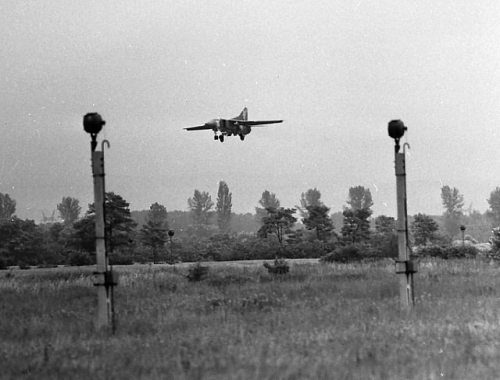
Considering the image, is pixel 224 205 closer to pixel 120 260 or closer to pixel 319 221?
pixel 319 221

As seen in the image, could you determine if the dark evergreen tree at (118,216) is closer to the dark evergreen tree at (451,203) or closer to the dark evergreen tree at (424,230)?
the dark evergreen tree at (424,230)

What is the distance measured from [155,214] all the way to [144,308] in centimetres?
6226

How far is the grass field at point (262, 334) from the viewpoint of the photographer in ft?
25.1

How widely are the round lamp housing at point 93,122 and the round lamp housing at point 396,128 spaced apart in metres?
5.33

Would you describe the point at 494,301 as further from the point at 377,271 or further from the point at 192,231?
the point at 192,231

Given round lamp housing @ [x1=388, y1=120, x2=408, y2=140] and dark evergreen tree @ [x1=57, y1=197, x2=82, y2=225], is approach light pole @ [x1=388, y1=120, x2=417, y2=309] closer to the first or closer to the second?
round lamp housing @ [x1=388, y1=120, x2=408, y2=140]

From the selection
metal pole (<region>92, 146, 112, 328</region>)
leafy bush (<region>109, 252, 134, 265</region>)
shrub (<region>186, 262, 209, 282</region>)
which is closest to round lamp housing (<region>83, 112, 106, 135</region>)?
metal pole (<region>92, 146, 112, 328</region>)

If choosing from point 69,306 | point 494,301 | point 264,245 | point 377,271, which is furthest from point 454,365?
point 264,245

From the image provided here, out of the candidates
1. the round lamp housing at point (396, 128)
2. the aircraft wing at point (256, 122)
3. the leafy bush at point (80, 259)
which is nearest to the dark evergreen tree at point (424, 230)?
the aircraft wing at point (256, 122)

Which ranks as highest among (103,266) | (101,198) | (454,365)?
(101,198)

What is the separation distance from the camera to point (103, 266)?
10.6 metres

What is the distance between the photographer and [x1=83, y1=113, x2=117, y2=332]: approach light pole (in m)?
10.5

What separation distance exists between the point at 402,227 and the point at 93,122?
5.91 m

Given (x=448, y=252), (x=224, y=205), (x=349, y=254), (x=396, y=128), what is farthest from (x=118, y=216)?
(x=224, y=205)
